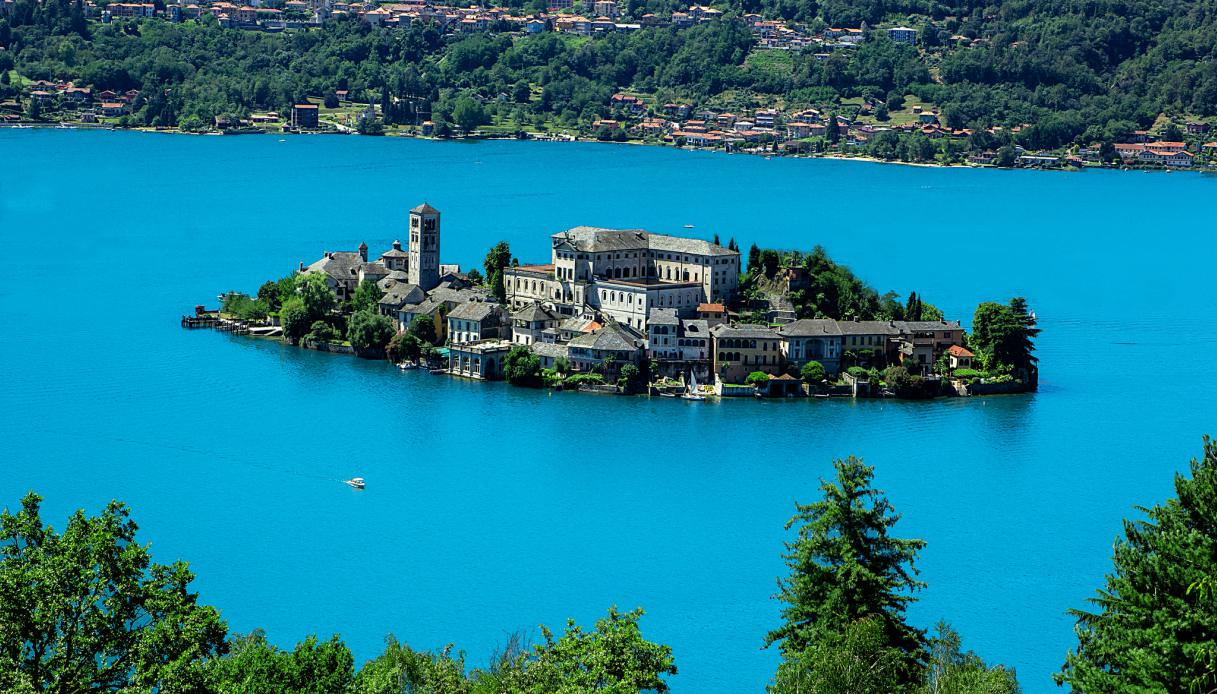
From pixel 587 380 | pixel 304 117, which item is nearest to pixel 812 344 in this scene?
pixel 587 380

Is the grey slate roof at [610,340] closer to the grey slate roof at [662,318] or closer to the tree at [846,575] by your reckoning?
the grey slate roof at [662,318]

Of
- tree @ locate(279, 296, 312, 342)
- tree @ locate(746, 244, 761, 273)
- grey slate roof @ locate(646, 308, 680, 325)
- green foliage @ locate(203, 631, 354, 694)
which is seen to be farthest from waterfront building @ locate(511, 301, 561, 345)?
green foliage @ locate(203, 631, 354, 694)

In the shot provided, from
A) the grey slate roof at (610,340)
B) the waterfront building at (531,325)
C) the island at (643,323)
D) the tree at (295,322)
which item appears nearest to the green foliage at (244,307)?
the island at (643,323)

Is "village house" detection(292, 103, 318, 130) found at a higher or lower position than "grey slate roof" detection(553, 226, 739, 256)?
Answer: lower

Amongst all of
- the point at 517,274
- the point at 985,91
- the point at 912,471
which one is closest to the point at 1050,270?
the point at 517,274

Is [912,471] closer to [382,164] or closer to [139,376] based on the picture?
[139,376]

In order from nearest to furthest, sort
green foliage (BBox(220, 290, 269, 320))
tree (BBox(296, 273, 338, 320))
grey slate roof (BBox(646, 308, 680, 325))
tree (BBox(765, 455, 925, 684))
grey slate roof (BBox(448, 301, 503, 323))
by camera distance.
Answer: tree (BBox(765, 455, 925, 684))
grey slate roof (BBox(646, 308, 680, 325))
grey slate roof (BBox(448, 301, 503, 323))
tree (BBox(296, 273, 338, 320))
green foliage (BBox(220, 290, 269, 320))

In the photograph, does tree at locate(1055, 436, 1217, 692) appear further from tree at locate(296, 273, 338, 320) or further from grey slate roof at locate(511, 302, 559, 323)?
tree at locate(296, 273, 338, 320)
